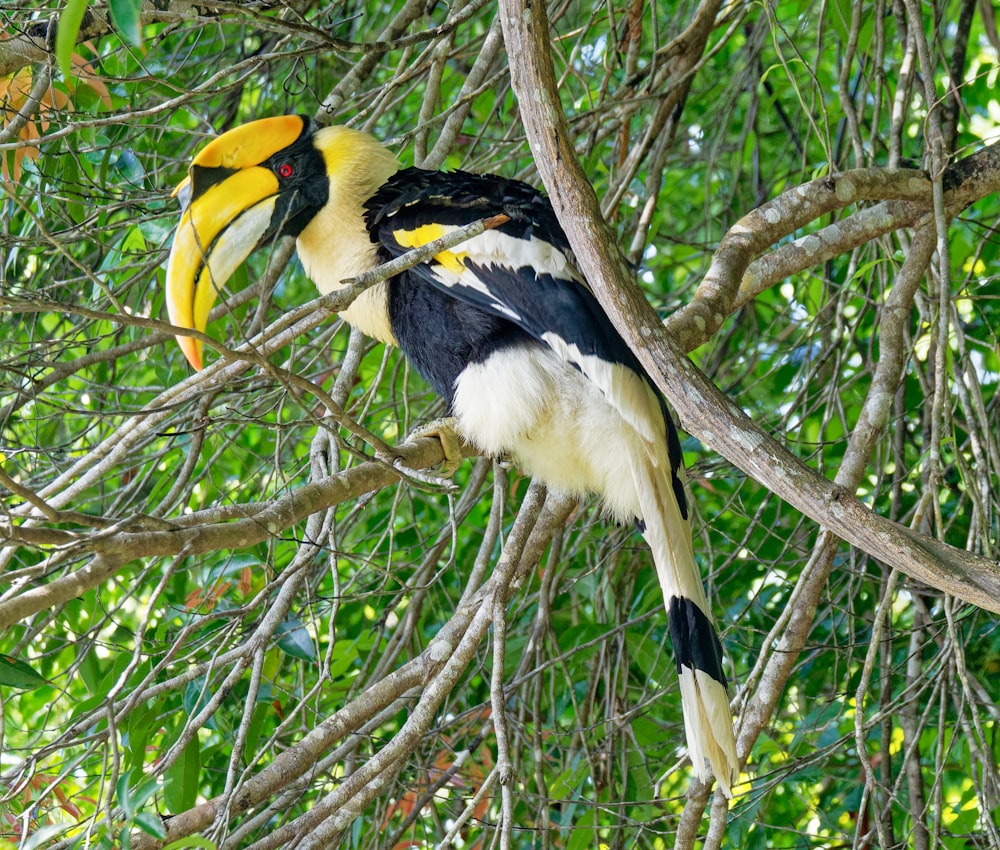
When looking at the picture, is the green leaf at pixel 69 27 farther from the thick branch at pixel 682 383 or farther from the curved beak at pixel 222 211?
the curved beak at pixel 222 211

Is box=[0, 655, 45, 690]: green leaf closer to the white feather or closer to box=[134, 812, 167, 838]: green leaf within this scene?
box=[134, 812, 167, 838]: green leaf

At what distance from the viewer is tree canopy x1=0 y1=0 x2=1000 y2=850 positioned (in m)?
1.34

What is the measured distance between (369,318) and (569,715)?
1245 millimetres

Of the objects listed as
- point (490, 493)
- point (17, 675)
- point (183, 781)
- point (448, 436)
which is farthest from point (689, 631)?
point (490, 493)

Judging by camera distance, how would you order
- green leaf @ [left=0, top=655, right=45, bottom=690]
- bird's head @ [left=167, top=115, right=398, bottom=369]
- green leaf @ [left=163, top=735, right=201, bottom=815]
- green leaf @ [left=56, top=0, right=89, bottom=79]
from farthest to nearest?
1. bird's head @ [left=167, top=115, right=398, bottom=369]
2. green leaf @ [left=163, top=735, right=201, bottom=815]
3. green leaf @ [left=0, top=655, right=45, bottom=690]
4. green leaf @ [left=56, top=0, right=89, bottom=79]

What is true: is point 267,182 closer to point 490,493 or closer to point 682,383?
point 490,493

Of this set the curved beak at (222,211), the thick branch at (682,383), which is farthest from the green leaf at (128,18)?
the curved beak at (222,211)

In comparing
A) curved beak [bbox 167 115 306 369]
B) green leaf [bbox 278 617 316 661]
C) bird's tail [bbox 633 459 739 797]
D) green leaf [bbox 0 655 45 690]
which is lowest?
green leaf [bbox 0 655 45 690]

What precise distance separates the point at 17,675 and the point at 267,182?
3.75 ft

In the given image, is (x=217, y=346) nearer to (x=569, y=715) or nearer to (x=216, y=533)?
(x=216, y=533)

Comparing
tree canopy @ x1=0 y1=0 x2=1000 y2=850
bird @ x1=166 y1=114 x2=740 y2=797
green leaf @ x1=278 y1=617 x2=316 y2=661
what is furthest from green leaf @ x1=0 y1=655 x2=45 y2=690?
bird @ x1=166 y1=114 x2=740 y2=797

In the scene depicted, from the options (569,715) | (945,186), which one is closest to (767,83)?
(945,186)

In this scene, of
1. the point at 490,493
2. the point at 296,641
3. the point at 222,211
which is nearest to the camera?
the point at 296,641

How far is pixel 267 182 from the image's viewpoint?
223 cm
